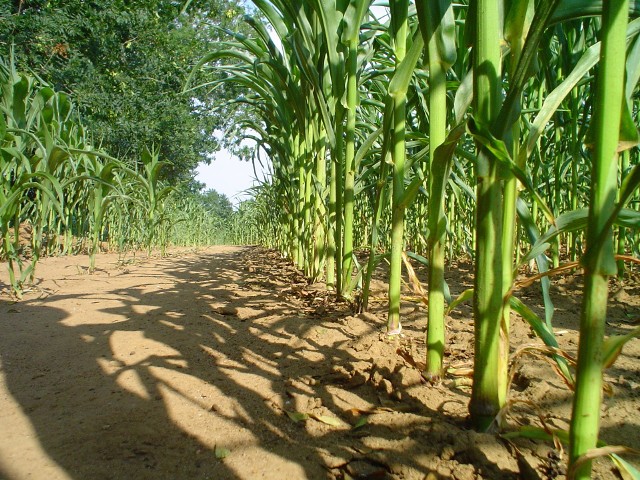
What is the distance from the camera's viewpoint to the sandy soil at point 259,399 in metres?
0.66

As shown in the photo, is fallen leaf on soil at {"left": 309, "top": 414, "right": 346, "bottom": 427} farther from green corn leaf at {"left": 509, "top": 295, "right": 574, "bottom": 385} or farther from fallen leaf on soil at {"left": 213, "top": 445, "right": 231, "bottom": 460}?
green corn leaf at {"left": 509, "top": 295, "right": 574, "bottom": 385}

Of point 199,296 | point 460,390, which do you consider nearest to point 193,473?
point 460,390

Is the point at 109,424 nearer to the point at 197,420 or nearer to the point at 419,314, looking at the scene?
the point at 197,420

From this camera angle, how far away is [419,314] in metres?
1.63

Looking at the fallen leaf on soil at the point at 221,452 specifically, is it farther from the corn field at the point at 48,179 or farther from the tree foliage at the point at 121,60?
the tree foliage at the point at 121,60

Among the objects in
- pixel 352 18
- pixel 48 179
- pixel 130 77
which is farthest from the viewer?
pixel 130 77

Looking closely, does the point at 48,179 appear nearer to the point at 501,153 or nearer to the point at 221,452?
the point at 221,452

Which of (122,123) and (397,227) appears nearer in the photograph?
(397,227)

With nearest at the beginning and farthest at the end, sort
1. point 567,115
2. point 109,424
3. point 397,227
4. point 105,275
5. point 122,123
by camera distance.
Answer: point 109,424, point 397,227, point 567,115, point 105,275, point 122,123

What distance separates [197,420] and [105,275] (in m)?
2.30

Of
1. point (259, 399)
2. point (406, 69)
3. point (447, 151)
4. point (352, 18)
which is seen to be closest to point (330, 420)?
point (259, 399)

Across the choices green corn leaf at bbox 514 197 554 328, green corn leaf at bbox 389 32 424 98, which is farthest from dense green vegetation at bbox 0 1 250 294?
green corn leaf at bbox 514 197 554 328

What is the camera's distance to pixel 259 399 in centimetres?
94

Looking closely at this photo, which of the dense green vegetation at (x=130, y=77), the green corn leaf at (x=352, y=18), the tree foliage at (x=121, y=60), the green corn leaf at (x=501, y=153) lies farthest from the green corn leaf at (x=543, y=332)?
the tree foliage at (x=121, y=60)
